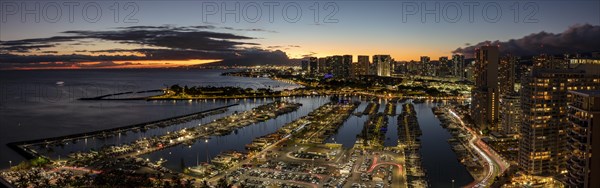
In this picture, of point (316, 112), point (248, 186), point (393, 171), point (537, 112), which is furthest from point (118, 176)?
point (316, 112)

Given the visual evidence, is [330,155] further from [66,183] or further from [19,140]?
[19,140]

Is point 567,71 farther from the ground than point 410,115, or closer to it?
farther from the ground

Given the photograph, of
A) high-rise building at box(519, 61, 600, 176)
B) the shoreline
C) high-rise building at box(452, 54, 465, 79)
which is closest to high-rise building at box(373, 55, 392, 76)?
high-rise building at box(452, 54, 465, 79)

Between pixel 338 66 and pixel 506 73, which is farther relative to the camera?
pixel 338 66

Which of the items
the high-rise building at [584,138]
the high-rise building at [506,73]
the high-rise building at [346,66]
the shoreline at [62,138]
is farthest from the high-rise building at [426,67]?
the high-rise building at [584,138]

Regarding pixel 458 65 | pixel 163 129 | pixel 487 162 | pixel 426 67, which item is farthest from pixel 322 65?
pixel 487 162

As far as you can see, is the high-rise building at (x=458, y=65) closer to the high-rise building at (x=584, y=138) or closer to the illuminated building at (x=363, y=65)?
the illuminated building at (x=363, y=65)

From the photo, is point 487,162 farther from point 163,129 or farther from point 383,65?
point 383,65
